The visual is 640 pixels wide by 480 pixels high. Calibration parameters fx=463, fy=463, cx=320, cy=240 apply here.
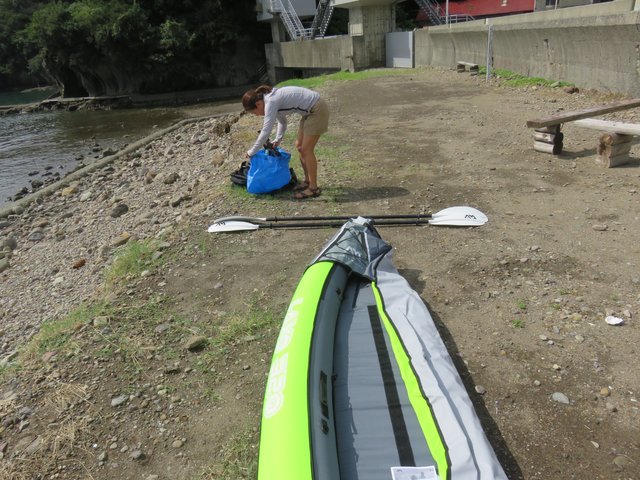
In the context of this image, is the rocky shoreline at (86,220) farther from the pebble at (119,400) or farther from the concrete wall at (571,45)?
the concrete wall at (571,45)

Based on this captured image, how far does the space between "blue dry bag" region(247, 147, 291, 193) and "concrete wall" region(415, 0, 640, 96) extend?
288 inches

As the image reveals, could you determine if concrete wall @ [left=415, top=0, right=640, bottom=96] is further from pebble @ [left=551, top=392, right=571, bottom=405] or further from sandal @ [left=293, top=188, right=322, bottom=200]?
pebble @ [left=551, top=392, right=571, bottom=405]

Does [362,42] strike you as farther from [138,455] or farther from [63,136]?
[138,455]

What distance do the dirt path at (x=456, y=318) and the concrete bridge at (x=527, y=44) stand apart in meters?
3.80

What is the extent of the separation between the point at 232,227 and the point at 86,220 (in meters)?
4.49

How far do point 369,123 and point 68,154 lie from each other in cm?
1218

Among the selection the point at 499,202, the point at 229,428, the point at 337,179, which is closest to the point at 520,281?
the point at 499,202

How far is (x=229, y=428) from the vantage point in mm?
2830

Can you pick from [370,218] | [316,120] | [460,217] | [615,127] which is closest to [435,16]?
[615,127]

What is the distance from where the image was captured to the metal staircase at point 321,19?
2816 cm

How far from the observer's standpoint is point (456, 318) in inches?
142

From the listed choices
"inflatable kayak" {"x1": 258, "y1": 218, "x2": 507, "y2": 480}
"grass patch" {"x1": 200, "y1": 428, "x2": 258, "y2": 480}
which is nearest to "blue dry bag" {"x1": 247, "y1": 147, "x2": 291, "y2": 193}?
"inflatable kayak" {"x1": 258, "y1": 218, "x2": 507, "y2": 480}

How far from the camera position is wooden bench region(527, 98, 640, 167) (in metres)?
6.02

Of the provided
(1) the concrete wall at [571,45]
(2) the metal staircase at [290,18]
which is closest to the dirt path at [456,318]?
(1) the concrete wall at [571,45]
